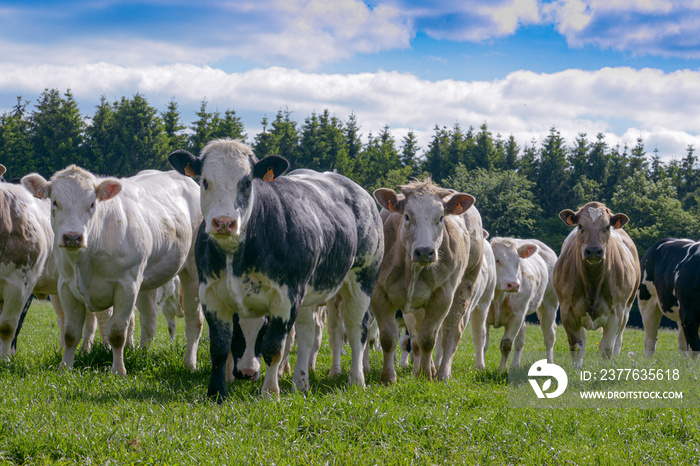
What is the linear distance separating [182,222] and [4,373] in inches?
118

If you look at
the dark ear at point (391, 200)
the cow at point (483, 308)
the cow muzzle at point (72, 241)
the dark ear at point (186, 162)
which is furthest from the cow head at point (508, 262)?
the cow muzzle at point (72, 241)

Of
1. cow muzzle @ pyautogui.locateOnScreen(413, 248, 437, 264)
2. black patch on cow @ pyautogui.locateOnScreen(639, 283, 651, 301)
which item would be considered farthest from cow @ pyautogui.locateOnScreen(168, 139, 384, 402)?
black patch on cow @ pyautogui.locateOnScreen(639, 283, 651, 301)

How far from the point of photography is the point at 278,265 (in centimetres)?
600

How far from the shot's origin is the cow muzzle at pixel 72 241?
6.72 meters

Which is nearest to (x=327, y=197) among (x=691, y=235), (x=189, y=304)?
(x=189, y=304)

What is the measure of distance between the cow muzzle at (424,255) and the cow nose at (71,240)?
3480 millimetres

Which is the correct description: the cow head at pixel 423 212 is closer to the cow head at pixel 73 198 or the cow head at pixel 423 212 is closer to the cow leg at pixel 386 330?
the cow leg at pixel 386 330

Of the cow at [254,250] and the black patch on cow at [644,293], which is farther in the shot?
the black patch on cow at [644,293]

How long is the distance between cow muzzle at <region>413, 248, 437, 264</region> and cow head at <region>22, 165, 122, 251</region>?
3370 millimetres

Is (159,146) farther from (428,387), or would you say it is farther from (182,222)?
(428,387)

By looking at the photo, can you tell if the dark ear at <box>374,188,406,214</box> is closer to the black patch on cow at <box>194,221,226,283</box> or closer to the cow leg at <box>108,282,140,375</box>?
the black patch on cow at <box>194,221,226,283</box>

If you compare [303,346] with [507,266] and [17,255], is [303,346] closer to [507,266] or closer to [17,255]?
[17,255]

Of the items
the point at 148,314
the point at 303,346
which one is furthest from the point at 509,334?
the point at 148,314

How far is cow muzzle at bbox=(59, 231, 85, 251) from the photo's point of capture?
672 centimetres
